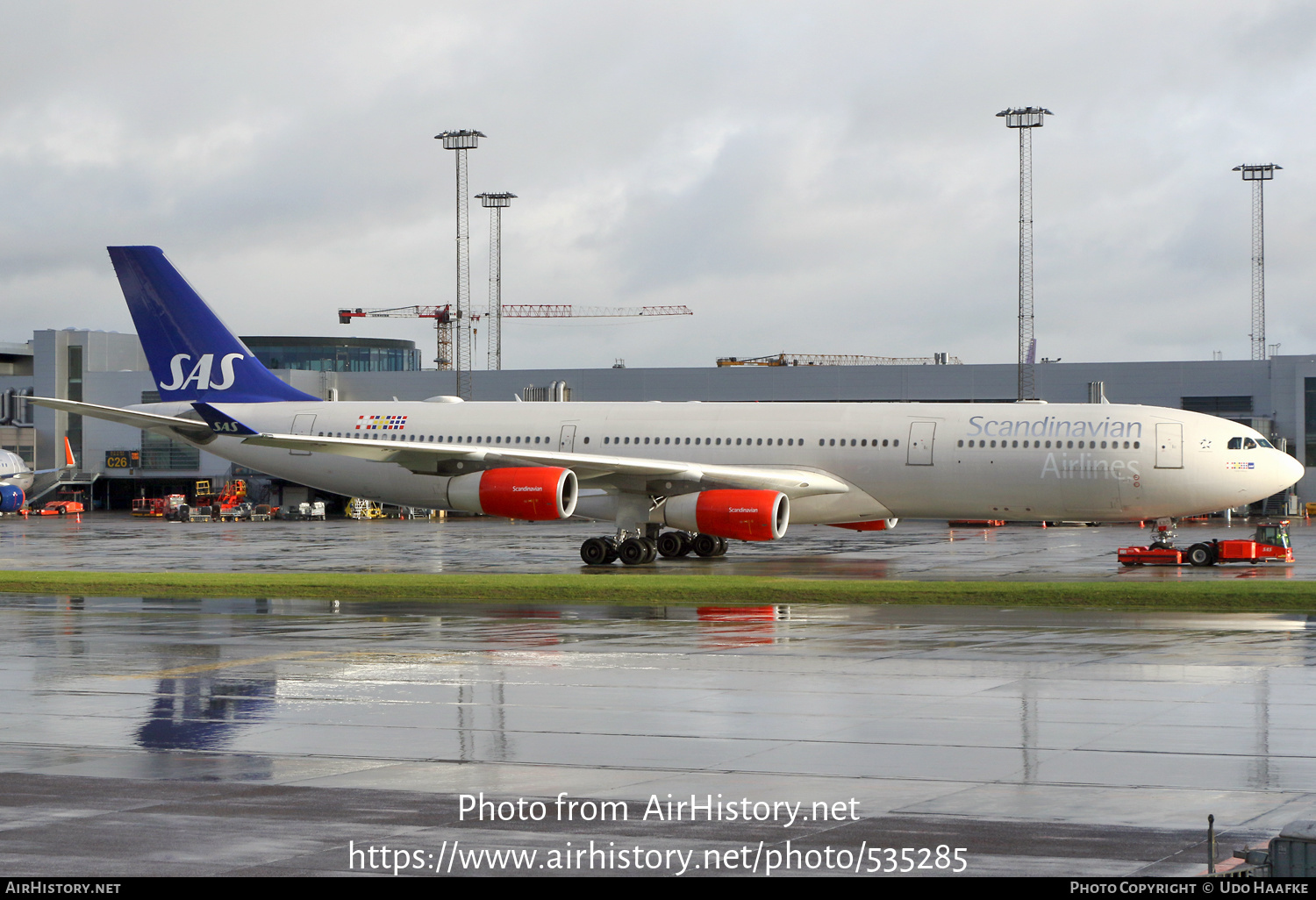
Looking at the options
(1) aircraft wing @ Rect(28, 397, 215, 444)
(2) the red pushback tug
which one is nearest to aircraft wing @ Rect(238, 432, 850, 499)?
(1) aircraft wing @ Rect(28, 397, 215, 444)

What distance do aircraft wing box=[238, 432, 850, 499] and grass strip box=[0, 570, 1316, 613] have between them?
4793 mm

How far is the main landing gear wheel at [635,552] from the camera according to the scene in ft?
119

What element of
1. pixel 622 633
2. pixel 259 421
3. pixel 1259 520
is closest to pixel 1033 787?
pixel 622 633

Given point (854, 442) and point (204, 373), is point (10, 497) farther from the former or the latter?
point (854, 442)

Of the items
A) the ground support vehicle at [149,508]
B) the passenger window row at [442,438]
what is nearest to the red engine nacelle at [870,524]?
the passenger window row at [442,438]

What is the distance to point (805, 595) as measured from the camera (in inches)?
1057

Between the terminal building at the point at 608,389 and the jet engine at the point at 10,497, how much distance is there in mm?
8591

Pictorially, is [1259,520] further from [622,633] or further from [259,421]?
[622,633]

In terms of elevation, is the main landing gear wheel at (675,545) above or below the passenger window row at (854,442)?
below

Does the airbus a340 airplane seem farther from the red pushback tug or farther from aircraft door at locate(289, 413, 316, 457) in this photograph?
the red pushback tug

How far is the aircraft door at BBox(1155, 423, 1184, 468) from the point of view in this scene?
34.5 m

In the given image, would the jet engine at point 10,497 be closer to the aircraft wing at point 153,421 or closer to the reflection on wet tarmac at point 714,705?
the aircraft wing at point 153,421

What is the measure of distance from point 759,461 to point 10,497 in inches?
1828

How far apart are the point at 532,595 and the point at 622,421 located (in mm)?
12810
